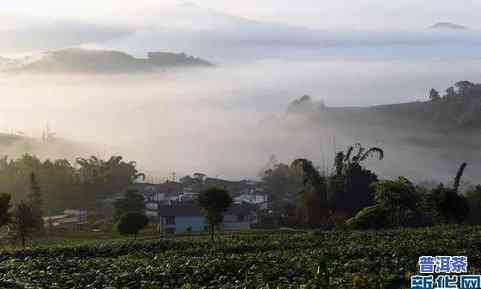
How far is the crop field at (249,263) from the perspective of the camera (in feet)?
68.3

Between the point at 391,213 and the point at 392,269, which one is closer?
the point at 392,269

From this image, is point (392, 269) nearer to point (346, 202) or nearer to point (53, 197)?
point (346, 202)

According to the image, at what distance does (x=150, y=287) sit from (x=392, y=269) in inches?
266

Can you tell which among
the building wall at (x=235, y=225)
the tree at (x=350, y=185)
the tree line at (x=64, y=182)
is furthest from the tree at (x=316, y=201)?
the tree line at (x=64, y=182)

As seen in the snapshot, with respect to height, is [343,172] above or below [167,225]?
above

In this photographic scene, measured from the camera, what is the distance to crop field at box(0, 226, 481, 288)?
20812mm

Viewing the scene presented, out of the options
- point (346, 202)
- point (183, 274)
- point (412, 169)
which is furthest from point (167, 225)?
point (412, 169)

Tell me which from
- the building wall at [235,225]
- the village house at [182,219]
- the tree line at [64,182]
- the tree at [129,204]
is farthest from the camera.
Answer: the tree line at [64,182]

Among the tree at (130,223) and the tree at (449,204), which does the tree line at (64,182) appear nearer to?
the tree at (130,223)

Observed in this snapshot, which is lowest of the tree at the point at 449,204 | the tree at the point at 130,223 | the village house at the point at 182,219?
the village house at the point at 182,219

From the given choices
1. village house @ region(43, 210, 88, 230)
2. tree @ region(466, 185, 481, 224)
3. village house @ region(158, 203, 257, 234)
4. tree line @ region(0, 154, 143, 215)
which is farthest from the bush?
tree line @ region(0, 154, 143, 215)

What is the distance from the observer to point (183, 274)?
2289cm

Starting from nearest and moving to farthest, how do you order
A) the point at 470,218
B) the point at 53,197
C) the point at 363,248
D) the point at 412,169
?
the point at 363,248 → the point at 470,218 → the point at 53,197 → the point at 412,169

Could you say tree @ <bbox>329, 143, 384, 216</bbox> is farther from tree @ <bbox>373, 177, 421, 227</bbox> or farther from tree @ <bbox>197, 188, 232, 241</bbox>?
tree @ <bbox>197, 188, 232, 241</bbox>
